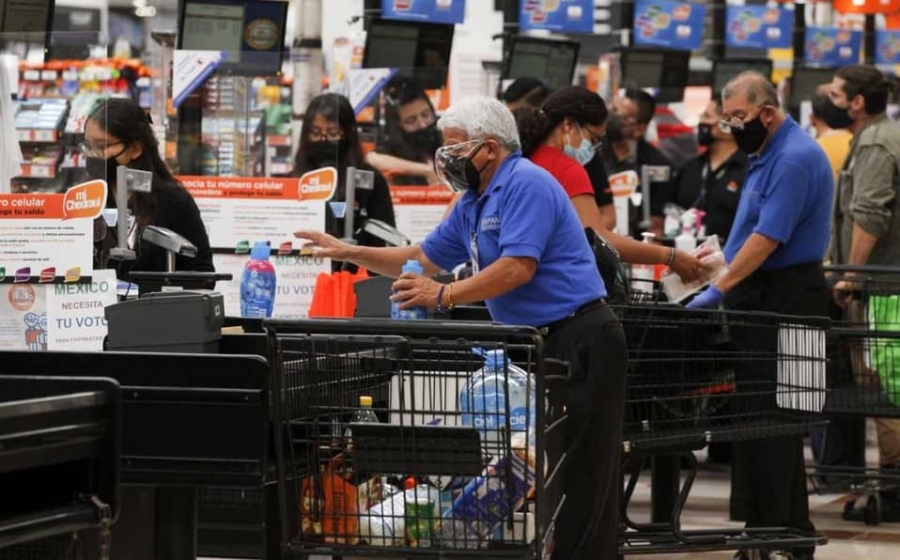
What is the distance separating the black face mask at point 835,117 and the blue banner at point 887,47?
656cm

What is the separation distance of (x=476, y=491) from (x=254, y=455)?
1.54ft

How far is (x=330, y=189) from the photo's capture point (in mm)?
7168

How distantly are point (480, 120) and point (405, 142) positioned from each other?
13.8 ft

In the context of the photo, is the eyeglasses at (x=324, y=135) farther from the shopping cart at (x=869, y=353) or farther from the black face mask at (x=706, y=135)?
the black face mask at (x=706, y=135)

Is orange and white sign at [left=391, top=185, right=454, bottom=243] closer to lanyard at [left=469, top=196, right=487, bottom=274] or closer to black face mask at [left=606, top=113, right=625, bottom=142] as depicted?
black face mask at [left=606, top=113, right=625, bottom=142]

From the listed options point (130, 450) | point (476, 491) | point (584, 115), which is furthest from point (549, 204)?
point (584, 115)

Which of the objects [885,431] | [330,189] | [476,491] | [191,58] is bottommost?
[885,431]

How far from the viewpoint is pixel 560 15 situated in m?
10.4

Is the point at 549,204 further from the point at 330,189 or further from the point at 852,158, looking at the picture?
the point at 852,158

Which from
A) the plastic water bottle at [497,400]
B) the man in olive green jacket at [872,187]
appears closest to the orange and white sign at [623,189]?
the man in olive green jacket at [872,187]

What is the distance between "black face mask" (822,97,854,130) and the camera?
8.88 meters

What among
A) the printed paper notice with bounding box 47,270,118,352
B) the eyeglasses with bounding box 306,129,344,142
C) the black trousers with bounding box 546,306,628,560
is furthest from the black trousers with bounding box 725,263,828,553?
the printed paper notice with bounding box 47,270,118,352

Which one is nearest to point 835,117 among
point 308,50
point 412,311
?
point 308,50

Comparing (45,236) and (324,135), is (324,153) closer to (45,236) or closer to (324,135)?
(324,135)
